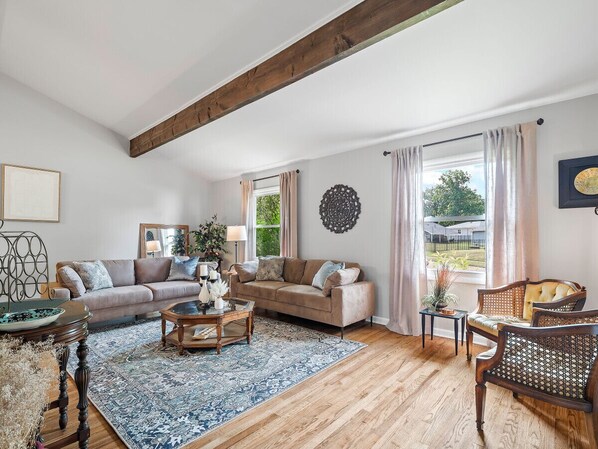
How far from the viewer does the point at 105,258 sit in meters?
5.44

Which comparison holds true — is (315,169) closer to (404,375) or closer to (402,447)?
(404,375)

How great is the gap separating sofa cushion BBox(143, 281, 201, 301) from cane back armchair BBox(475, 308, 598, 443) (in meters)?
4.05

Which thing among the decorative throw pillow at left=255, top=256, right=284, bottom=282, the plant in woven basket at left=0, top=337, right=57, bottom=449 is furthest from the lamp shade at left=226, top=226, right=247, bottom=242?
the plant in woven basket at left=0, top=337, right=57, bottom=449

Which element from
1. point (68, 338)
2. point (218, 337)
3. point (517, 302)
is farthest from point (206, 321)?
point (517, 302)

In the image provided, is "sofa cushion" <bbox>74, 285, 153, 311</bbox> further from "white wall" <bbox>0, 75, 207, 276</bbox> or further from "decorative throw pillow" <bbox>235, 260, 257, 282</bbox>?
"white wall" <bbox>0, 75, 207, 276</bbox>

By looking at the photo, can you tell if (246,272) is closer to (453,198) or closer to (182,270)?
(182,270)

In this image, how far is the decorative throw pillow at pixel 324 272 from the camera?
4.17m

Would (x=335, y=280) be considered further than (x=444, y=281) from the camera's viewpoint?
Yes

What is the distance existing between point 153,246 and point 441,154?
5.23m

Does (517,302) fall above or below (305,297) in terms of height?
above

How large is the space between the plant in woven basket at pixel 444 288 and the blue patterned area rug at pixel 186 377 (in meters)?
0.92

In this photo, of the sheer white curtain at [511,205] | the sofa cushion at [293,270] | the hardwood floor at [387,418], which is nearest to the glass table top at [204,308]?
the hardwood floor at [387,418]

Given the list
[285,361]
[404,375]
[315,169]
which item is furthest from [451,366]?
[315,169]

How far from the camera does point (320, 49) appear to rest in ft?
8.27
